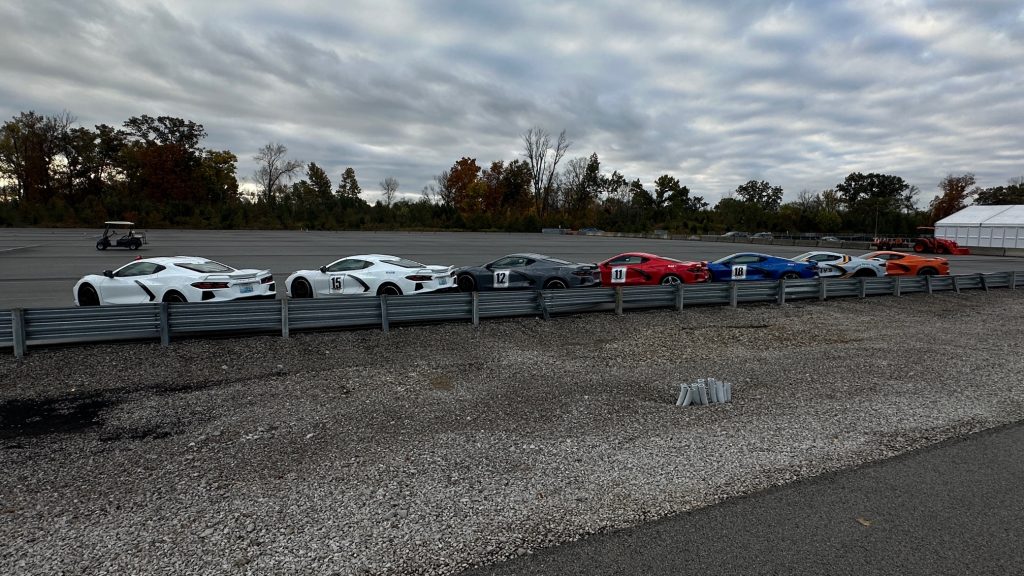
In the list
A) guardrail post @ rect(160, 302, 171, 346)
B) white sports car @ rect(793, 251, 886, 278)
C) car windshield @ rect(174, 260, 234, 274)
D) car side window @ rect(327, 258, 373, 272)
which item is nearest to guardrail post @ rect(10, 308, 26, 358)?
guardrail post @ rect(160, 302, 171, 346)

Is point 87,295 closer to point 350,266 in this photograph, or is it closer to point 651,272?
point 350,266

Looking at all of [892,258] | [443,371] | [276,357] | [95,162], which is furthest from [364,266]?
[95,162]

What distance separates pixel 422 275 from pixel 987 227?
60413 millimetres

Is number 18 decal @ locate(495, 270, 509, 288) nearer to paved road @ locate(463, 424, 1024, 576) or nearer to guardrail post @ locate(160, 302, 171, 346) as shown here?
guardrail post @ locate(160, 302, 171, 346)

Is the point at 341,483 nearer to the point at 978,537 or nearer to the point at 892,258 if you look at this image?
the point at 978,537

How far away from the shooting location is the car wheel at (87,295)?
10.5 m

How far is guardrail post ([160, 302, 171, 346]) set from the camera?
8.44m

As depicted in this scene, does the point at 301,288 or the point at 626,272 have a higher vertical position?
the point at 626,272

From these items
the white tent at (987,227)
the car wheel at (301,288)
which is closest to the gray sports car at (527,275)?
the car wheel at (301,288)

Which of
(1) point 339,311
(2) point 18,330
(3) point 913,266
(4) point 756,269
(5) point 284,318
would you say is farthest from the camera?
(3) point 913,266

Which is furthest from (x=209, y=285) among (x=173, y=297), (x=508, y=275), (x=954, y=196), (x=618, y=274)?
(x=954, y=196)

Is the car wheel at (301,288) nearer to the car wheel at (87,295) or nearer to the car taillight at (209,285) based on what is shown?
the car taillight at (209,285)

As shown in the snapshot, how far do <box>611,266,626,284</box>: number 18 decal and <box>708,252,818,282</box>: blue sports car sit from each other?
3.11m

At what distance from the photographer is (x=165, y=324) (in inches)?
333
